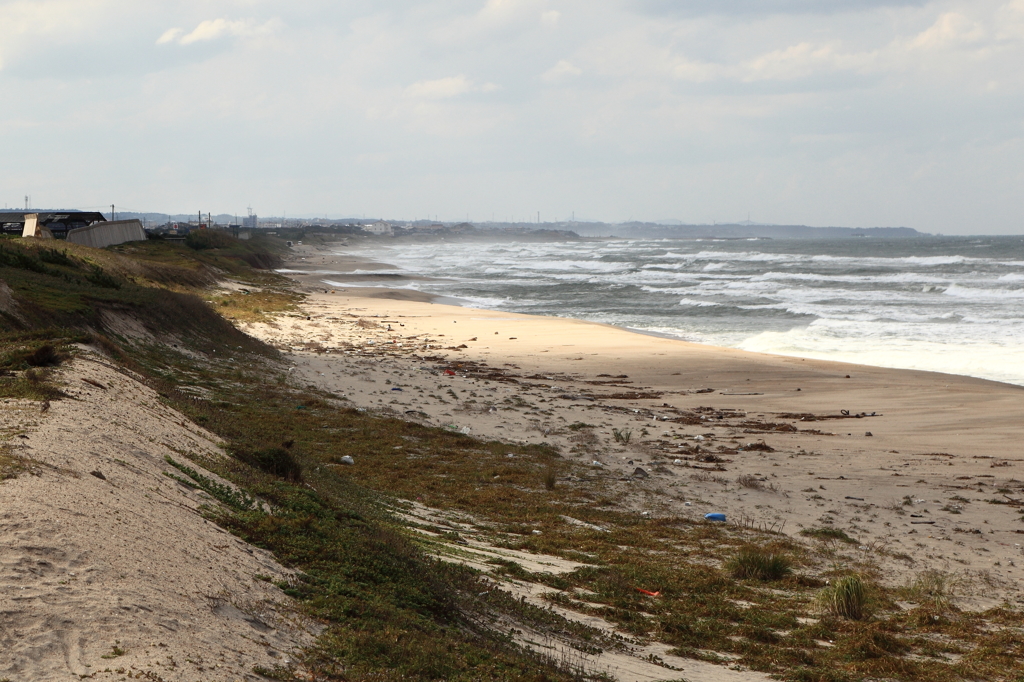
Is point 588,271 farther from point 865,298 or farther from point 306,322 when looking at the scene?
point 306,322

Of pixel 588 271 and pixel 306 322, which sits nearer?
pixel 306 322

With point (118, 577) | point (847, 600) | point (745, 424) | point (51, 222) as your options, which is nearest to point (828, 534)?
point (847, 600)

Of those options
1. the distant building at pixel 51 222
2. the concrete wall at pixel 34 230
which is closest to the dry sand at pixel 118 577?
the concrete wall at pixel 34 230

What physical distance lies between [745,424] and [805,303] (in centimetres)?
3204

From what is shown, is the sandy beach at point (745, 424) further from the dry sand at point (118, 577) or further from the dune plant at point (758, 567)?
the dry sand at point (118, 577)

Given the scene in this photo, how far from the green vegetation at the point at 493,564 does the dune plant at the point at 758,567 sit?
2 centimetres

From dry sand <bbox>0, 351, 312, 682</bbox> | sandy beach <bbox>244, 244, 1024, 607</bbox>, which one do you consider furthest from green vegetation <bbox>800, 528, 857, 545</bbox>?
dry sand <bbox>0, 351, 312, 682</bbox>

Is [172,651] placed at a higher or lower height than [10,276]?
lower

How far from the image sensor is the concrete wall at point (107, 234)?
4044cm

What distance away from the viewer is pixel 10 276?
55.5 ft

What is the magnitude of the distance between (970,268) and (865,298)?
35425mm

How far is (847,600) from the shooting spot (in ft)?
26.4

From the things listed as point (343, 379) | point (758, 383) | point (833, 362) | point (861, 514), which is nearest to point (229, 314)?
point (343, 379)

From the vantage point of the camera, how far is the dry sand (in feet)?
14.6
